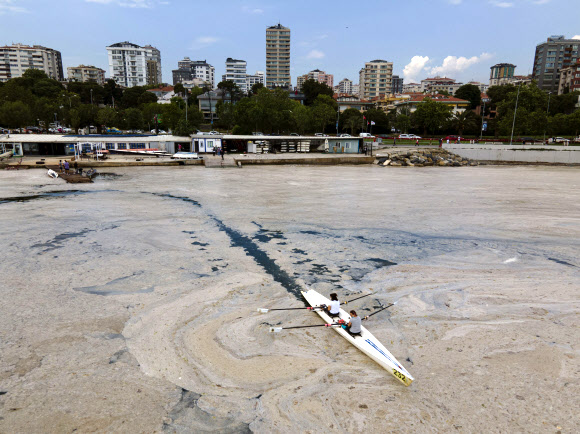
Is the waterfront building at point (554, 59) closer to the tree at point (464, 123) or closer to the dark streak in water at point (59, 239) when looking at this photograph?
the tree at point (464, 123)

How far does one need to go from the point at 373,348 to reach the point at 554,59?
228549 mm

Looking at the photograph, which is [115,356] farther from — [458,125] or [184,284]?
[458,125]

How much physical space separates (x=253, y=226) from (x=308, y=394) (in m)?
15.0

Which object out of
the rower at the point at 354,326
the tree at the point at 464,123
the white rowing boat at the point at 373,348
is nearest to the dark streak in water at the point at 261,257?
the white rowing boat at the point at 373,348

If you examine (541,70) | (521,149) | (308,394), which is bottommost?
(308,394)

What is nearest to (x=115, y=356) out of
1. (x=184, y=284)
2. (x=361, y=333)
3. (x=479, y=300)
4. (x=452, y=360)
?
(x=184, y=284)

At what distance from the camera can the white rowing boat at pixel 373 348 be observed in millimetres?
9133

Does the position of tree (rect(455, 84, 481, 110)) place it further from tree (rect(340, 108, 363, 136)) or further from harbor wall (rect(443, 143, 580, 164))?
harbor wall (rect(443, 143, 580, 164))

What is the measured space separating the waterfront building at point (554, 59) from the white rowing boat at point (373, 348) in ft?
699

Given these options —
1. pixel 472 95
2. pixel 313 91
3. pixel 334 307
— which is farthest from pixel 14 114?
pixel 472 95

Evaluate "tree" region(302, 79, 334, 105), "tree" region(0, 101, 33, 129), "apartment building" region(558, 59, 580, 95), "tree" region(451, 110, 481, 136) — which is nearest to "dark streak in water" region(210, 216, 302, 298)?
"tree" region(0, 101, 33, 129)

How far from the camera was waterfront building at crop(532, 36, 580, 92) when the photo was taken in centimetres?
17888

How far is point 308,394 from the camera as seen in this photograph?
877cm

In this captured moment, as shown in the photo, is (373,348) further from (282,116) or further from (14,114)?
(14,114)
